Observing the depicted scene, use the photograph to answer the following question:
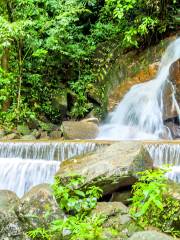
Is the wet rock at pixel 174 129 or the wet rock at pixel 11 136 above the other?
the wet rock at pixel 174 129

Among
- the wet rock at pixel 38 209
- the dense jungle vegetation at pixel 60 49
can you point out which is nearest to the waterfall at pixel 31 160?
the wet rock at pixel 38 209

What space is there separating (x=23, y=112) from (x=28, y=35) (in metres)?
2.14

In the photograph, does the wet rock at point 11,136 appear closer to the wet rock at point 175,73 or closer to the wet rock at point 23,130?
the wet rock at point 23,130

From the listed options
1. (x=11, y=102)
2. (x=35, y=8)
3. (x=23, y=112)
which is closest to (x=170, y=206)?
(x=23, y=112)

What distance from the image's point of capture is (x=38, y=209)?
4.09 metres

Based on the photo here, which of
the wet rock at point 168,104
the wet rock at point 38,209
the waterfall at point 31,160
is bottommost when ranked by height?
the waterfall at point 31,160

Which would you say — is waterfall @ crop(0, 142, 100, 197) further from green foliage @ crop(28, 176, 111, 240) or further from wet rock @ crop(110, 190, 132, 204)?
green foliage @ crop(28, 176, 111, 240)

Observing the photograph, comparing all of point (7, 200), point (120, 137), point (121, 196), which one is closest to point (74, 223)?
point (7, 200)

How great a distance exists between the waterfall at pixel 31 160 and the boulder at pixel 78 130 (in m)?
1.75

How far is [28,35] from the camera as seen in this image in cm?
1058

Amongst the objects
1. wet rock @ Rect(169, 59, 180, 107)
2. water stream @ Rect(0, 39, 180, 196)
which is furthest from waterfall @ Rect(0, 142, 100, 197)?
wet rock @ Rect(169, 59, 180, 107)

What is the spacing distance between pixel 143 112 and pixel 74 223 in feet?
23.0

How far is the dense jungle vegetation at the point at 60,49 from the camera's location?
11.4 meters

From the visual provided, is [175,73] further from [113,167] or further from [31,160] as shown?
[113,167]
